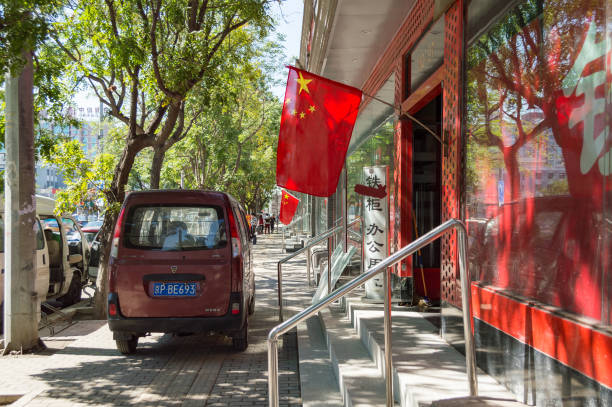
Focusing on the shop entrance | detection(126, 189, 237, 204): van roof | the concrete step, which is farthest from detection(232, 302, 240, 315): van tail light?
the shop entrance

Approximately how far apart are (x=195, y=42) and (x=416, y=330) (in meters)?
6.63

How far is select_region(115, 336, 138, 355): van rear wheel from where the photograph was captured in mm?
6980

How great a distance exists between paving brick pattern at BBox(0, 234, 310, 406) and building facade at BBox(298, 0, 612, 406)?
2.14m

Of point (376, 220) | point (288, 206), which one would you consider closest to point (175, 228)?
point (376, 220)

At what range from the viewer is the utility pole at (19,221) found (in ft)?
24.0

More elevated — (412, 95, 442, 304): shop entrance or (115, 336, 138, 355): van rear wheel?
(412, 95, 442, 304): shop entrance

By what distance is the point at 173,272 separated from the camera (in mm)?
6637

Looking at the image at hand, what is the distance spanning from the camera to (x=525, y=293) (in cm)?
386

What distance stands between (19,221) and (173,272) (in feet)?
7.77

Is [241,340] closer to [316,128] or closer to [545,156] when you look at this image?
[316,128]

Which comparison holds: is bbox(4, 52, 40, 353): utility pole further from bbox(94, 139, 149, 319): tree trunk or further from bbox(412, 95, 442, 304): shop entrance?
bbox(412, 95, 442, 304): shop entrance

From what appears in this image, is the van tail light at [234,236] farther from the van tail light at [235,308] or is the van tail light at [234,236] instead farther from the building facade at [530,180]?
the building facade at [530,180]

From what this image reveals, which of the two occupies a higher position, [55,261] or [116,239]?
[116,239]

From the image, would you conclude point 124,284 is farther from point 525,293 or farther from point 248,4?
point 248,4
